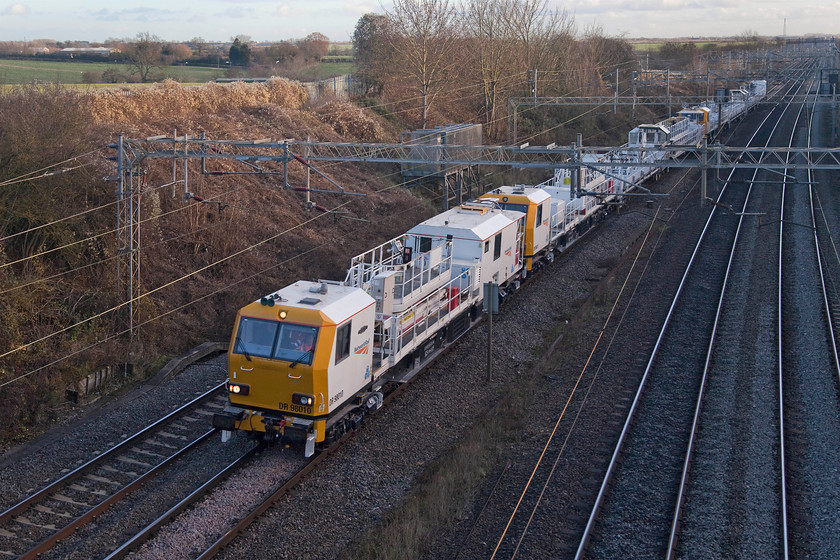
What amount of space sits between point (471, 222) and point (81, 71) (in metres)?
34.5

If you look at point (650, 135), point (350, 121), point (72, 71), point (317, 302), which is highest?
point (72, 71)

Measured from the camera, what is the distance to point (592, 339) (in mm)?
19953

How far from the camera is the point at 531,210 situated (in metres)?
24.4

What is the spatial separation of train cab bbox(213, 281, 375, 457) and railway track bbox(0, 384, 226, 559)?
1.46m

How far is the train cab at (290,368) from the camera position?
12.8 m

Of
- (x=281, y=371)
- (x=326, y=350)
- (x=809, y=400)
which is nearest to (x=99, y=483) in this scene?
(x=281, y=371)

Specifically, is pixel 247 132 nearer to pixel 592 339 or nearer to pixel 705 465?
pixel 592 339

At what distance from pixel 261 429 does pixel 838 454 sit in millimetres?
9992

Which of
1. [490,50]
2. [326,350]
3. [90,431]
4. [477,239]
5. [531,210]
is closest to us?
[326,350]

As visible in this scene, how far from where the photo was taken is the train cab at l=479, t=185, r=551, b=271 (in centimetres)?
2441

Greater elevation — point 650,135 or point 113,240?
point 650,135

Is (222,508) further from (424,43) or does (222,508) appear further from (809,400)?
(424,43)

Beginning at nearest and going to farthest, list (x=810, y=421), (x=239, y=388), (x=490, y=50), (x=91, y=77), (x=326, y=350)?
(x=326, y=350) → (x=239, y=388) → (x=810, y=421) → (x=91, y=77) → (x=490, y=50)

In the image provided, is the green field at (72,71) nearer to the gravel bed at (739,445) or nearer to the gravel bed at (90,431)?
the gravel bed at (90,431)
